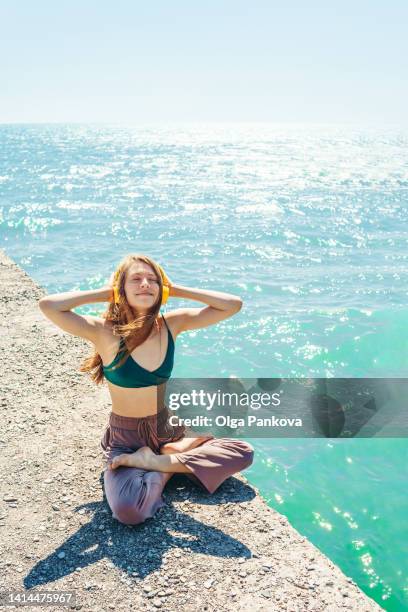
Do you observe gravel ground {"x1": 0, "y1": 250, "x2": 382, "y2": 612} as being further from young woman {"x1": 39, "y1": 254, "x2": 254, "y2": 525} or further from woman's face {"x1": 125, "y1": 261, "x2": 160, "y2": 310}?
woman's face {"x1": 125, "y1": 261, "x2": 160, "y2": 310}

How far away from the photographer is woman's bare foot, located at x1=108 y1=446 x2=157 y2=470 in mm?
4020

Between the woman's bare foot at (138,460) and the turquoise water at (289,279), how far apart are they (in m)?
2.85

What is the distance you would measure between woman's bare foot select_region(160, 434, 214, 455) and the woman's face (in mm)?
1225

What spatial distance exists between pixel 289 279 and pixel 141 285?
39.2 ft

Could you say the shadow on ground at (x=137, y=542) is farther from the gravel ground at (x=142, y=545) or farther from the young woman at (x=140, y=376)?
the young woman at (x=140, y=376)

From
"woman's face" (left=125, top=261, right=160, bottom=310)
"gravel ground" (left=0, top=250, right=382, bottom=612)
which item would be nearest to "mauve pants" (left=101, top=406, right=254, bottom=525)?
"gravel ground" (left=0, top=250, right=382, bottom=612)

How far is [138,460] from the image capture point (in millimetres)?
4066

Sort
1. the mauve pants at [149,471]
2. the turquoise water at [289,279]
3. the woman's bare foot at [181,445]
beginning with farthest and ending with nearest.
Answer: the turquoise water at [289,279], the woman's bare foot at [181,445], the mauve pants at [149,471]

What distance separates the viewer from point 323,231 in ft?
74.9

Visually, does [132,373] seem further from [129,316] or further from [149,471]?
[149,471]

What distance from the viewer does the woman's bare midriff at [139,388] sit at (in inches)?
165

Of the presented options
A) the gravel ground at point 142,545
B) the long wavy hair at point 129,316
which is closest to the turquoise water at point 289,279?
the gravel ground at point 142,545

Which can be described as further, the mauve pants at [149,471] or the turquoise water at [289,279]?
the turquoise water at [289,279]

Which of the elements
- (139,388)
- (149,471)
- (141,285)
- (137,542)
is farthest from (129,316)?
(137,542)
